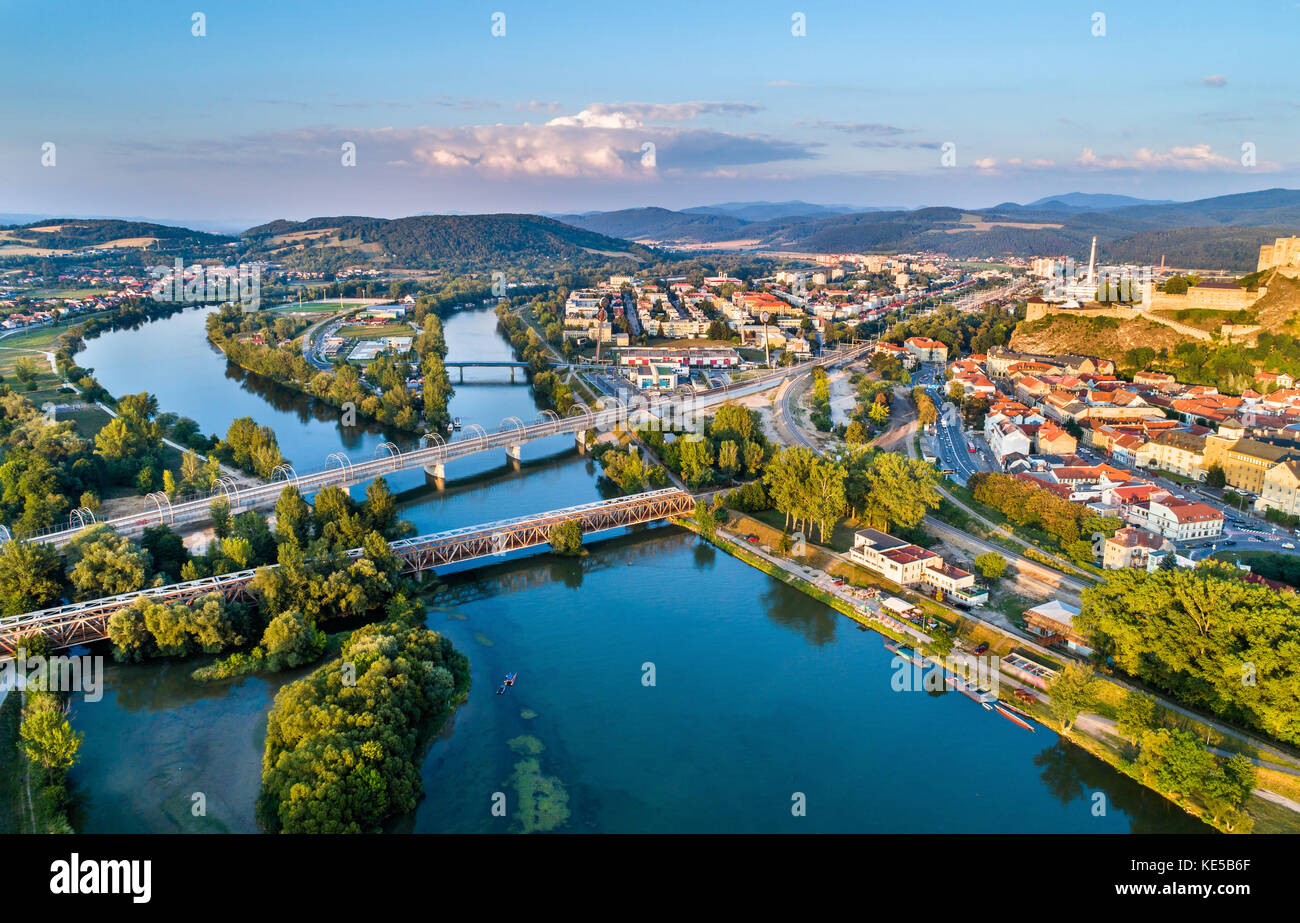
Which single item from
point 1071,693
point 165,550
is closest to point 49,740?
point 165,550

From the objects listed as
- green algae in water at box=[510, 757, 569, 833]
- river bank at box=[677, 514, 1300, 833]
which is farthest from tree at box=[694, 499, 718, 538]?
green algae in water at box=[510, 757, 569, 833]

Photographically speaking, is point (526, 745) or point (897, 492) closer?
point (526, 745)

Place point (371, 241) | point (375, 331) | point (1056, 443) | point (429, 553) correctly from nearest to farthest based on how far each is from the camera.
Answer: point (429, 553), point (1056, 443), point (375, 331), point (371, 241)

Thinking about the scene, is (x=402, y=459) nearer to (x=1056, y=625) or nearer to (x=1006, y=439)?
(x=1056, y=625)

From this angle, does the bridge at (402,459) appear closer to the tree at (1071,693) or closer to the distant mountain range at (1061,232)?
the tree at (1071,693)

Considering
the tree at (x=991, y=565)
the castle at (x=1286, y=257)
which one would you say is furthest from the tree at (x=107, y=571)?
the castle at (x=1286, y=257)

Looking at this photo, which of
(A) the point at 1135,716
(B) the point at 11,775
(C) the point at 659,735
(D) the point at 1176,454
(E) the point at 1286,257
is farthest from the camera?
(E) the point at 1286,257

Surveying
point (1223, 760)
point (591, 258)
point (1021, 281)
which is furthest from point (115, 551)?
point (591, 258)
